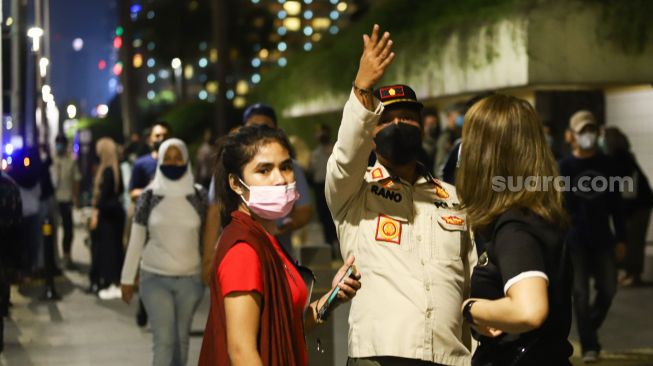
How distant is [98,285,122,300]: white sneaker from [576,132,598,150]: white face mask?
23.7ft

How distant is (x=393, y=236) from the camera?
4836 millimetres

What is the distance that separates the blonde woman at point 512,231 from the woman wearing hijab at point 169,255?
162 inches

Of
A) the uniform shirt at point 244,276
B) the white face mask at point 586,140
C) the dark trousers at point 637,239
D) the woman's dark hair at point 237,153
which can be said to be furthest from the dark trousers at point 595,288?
the uniform shirt at point 244,276

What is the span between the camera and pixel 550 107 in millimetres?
15750

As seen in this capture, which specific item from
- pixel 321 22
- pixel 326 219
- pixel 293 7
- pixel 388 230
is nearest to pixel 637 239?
pixel 326 219

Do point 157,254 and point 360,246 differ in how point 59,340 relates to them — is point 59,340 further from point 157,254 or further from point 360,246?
point 360,246

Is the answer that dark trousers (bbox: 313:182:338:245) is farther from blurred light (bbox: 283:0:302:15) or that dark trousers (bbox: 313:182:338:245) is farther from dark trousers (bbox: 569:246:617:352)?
blurred light (bbox: 283:0:302:15)

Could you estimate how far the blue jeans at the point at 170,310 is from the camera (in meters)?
7.90

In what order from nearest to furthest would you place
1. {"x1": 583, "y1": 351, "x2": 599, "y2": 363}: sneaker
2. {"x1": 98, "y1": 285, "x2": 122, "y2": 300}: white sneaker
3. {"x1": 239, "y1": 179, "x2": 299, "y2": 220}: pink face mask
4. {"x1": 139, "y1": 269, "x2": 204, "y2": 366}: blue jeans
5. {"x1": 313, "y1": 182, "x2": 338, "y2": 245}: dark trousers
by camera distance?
{"x1": 239, "y1": 179, "x2": 299, "y2": 220}: pink face mask < {"x1": 139, "y1": 269, "x2": 204, "y2": 366}: blue jeans < {"x1": 583, "y1": 351, "x2": 599, "y2": 363}: sneaker < {"x1": 98, "y1": 285, "x2": 122, "y2": 300}: white sneaker < {"x1": 313, "y1": 182, "x2": 338, "y2": 245}: dark trousers

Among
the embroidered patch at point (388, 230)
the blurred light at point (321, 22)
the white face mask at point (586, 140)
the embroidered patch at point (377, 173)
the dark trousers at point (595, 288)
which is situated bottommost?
the dark trousers at point (595, 288)

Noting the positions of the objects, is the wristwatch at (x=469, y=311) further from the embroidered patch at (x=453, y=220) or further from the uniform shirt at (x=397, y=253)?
the embroidered patch at (x=453, y=220)

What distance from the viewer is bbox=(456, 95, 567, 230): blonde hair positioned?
406 centimetres

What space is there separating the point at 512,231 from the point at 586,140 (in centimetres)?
634

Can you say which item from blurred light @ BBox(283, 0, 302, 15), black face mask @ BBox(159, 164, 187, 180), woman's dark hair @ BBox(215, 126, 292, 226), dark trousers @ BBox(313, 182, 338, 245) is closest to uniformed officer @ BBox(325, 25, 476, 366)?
woman's dark hair @ BBox(215, 126, 292, 226)
